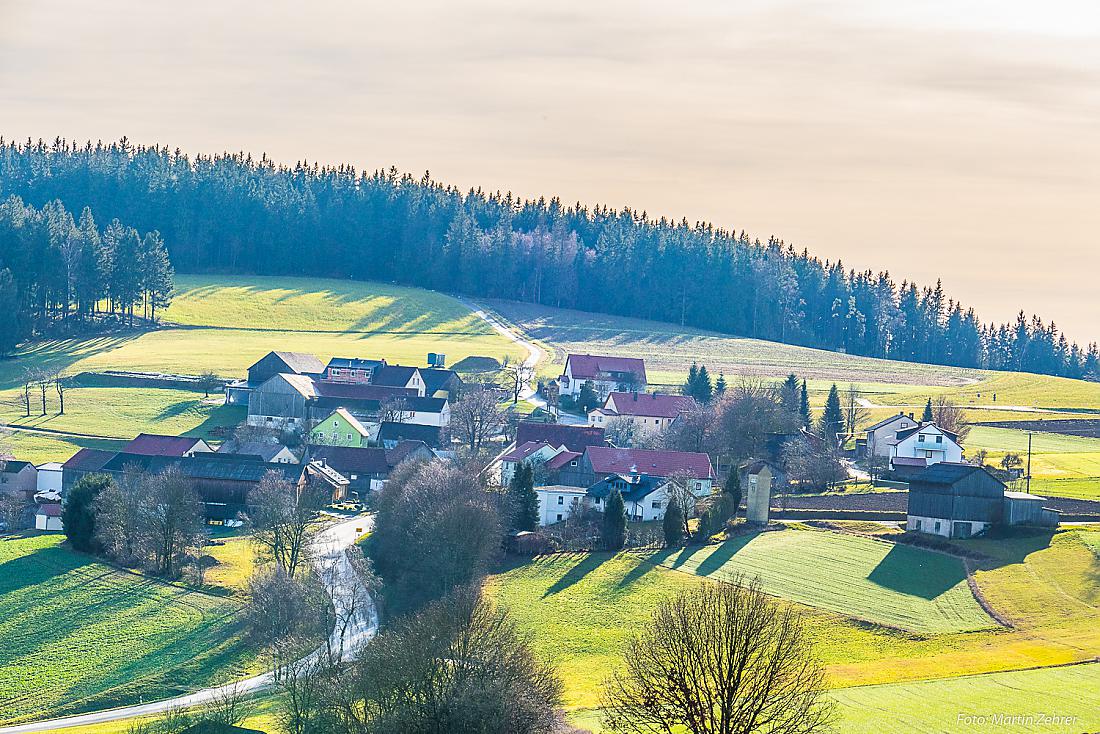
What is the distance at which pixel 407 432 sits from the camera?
286 ft

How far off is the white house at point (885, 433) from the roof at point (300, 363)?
4085 cm

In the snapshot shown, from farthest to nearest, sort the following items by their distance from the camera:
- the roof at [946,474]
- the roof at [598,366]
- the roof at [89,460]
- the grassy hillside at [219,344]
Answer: the roof at [598,366]
the grassy hillside at [219,344]
the roof at [89,460]
the roof at [946,474]

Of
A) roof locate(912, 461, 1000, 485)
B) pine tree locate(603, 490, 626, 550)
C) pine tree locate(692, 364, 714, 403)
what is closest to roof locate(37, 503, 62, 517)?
pine tree locate(603, 490, 626, 550)

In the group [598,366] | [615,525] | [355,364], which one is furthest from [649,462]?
[355,364]

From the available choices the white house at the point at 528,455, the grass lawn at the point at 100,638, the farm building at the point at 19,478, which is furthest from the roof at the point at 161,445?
the white house at the point at 528,455

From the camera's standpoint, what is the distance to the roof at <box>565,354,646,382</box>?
10612 cm

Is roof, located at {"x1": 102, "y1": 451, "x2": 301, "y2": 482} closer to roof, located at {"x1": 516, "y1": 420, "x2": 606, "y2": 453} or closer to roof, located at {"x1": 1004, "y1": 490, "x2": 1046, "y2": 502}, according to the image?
roof, located at {"x1": 516, "y1": 420, "x2": 606, "y2": 453}

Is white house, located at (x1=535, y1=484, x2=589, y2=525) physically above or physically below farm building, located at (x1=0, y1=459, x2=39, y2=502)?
above

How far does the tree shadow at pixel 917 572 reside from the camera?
52594 millimetres

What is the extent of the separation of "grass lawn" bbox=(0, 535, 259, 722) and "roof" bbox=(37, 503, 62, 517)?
8963 millimetres

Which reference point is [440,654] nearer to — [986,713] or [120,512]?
[986,713]

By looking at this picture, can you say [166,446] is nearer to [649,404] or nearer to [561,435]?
[561,435]

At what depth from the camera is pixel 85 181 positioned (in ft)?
561

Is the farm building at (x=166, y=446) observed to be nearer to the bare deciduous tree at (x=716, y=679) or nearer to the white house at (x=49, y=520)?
the white house at (x=49, y=520)
